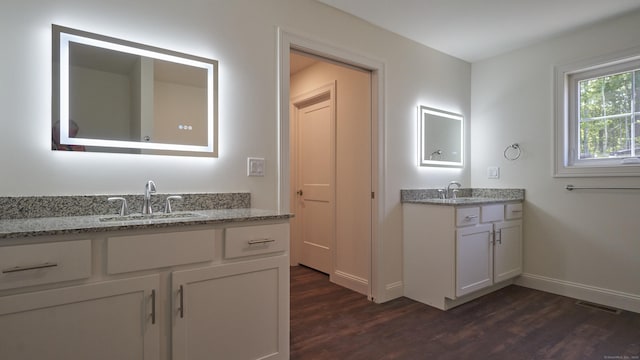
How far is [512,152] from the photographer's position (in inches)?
133

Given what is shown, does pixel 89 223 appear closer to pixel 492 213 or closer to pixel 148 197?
pixel 148 197

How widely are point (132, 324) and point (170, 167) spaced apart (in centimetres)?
83

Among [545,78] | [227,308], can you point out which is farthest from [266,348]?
[545,78]

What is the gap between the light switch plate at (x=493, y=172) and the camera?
137 inches

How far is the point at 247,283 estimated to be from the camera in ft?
5.22

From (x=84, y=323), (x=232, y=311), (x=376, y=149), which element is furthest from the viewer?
(x=376, y=149)

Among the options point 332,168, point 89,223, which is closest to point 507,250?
point 332,168

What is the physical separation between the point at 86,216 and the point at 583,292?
3674 millimetres

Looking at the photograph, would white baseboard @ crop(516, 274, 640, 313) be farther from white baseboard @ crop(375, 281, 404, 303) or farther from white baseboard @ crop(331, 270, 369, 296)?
white baseboard @ crop(331, 270, 369, 296)

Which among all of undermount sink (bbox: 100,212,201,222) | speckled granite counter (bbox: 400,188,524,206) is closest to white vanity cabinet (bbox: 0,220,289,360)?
undermount sink (bbox: 100,212,201,222)

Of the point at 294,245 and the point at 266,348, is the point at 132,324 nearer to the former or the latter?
the point at 266,348

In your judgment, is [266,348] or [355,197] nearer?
[266,348]

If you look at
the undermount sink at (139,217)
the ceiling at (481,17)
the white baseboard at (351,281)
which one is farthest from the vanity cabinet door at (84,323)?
the ceiling at (481,17)

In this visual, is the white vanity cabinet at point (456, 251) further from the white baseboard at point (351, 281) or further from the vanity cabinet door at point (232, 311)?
the vanity cabinet door at point (232, 311)
